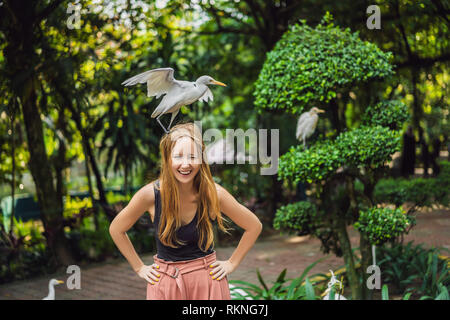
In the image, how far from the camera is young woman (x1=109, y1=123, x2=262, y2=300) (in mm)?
2133

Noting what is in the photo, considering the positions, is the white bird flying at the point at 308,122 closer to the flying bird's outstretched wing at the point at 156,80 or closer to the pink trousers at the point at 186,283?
the flying bird's outstretched wing at the point at 156,80

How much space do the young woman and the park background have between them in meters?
0.36

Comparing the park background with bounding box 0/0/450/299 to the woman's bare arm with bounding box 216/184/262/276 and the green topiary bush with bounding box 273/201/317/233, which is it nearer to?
the green topiary bush with bounding box 273/201/317/233

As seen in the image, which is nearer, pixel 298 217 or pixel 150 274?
pixel 150 274

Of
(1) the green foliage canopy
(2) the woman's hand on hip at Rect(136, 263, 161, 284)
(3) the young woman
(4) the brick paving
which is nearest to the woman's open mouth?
(3) the young woman

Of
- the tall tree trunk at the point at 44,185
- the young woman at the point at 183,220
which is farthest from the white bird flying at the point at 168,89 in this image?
the tall tree trunk at the point at 44,185

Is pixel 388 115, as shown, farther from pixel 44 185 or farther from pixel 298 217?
pixel 44 185

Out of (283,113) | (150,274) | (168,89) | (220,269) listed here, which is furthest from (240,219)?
(283,113)

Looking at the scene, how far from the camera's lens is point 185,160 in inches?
83.7

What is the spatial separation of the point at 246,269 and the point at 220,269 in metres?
4.05

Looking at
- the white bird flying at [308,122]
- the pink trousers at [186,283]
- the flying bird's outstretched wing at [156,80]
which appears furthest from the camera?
the white bird flying at [308,122]

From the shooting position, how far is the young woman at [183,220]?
2.13 metres
